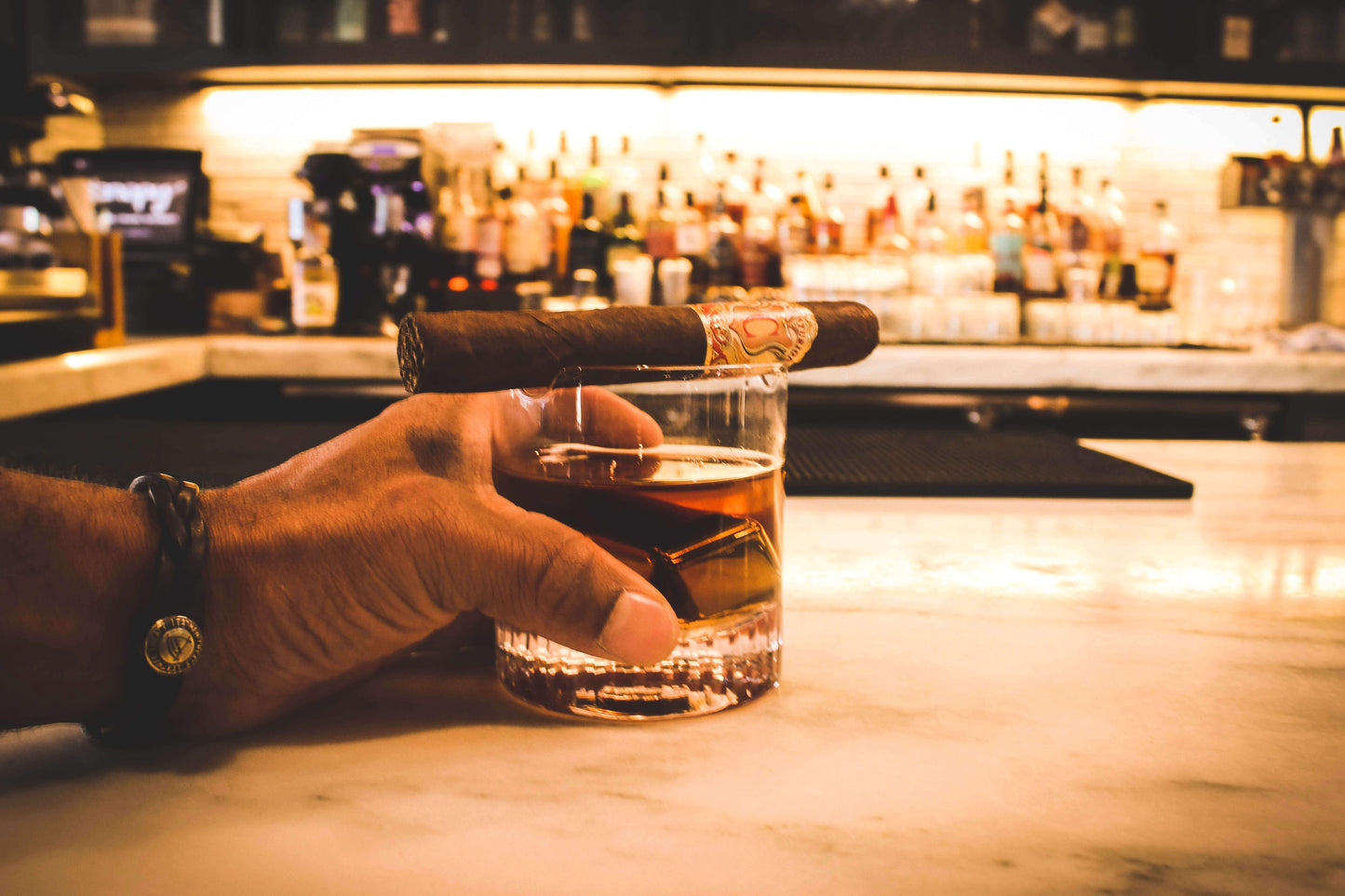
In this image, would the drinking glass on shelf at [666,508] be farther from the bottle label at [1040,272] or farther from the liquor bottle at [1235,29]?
the liquor bottle at [1235,29]

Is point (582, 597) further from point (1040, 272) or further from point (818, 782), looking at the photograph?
point (1040, 272)

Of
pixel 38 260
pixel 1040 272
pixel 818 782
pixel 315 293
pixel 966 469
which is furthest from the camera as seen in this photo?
pixel 1040 272

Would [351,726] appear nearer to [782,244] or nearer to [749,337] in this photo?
[749,337]

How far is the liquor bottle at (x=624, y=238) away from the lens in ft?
9.27

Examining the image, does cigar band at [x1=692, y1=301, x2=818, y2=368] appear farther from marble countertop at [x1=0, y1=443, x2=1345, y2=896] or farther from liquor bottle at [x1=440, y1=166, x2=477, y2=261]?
liquor bottle at [x1=440, y1=166, x2=477, y2=261]

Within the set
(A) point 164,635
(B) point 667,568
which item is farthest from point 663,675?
(A) point 164,635

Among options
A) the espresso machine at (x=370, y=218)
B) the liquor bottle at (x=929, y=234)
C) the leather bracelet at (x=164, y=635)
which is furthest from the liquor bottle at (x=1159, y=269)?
the leather bracelet at (x=164, y=635)

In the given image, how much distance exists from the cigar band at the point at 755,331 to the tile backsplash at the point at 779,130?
2.73 metres

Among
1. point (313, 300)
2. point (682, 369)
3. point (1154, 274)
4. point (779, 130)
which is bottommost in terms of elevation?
Result: point (682, 369)

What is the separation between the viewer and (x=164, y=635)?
0.34 meters

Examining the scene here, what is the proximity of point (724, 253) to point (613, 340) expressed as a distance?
2494mm

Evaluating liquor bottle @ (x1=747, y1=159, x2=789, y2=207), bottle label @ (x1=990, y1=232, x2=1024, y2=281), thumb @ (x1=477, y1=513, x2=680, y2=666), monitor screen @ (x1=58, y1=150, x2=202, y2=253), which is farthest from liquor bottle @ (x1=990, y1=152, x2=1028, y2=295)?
thumb @ (x1=477, y1=513, x2=680, y2=666)

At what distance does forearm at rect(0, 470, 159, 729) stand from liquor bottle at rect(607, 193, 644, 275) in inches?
98.2

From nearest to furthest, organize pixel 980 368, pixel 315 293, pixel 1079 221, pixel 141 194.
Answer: pixel 980 368, pixel 315 293, pixel 141 194, pixel 1079 221
